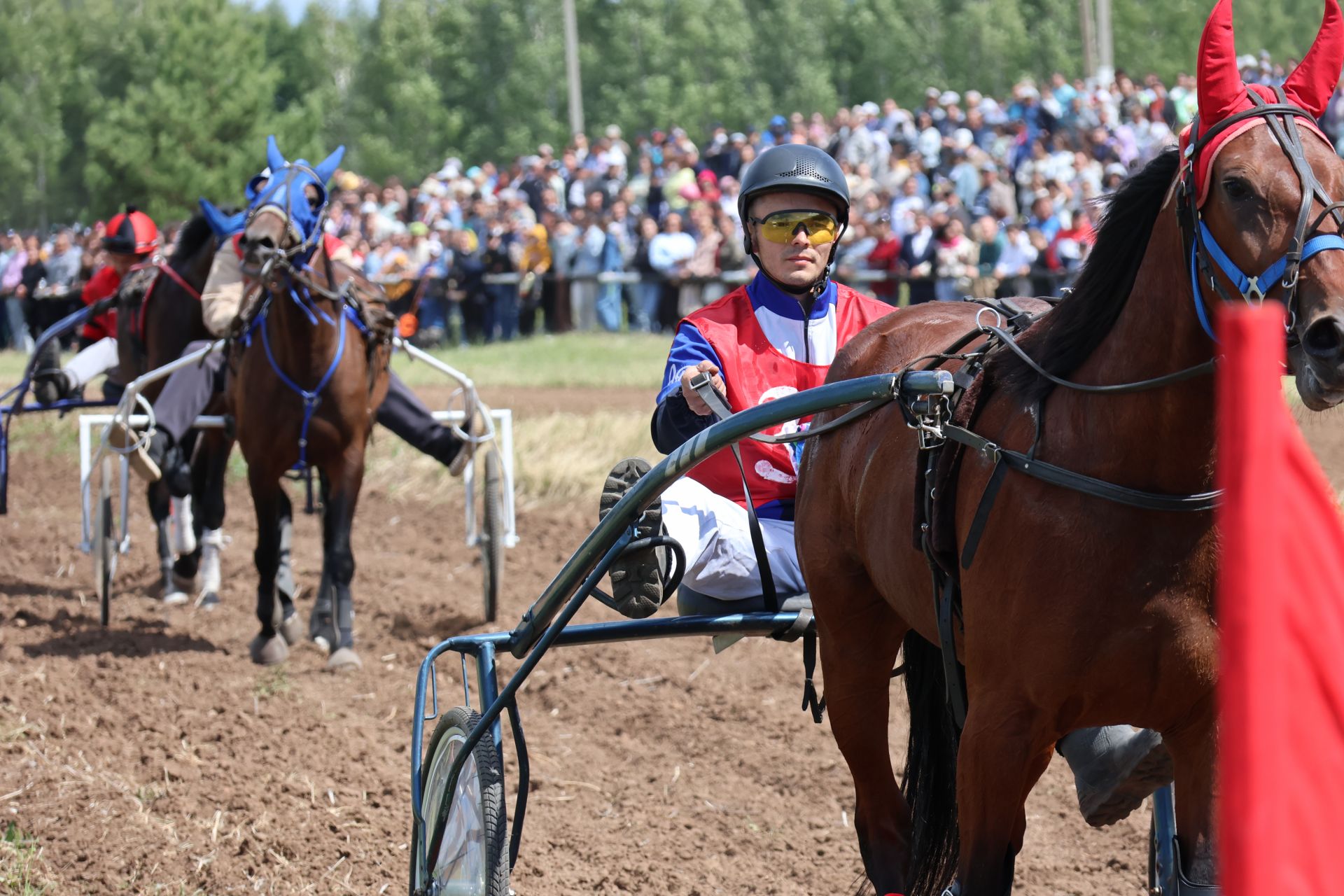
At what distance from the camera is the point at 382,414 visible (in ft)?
27.1

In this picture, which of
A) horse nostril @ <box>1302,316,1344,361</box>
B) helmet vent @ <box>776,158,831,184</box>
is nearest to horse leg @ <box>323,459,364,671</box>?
helmet vent @ <box>776,158,831,184</box>

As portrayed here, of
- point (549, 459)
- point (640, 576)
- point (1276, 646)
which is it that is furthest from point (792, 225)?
point (549, 459)

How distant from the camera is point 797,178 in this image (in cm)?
424

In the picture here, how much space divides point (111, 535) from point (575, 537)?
9.75 feet

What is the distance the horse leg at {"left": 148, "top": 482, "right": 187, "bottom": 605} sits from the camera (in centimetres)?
877

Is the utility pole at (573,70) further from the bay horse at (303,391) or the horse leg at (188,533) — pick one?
the bay horse at (303,391)

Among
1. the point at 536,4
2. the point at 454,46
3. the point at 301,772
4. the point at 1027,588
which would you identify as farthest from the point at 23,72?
the point at 1027,588

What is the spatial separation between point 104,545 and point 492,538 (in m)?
1.93

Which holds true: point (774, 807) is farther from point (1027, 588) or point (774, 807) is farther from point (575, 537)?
point (575, 537)

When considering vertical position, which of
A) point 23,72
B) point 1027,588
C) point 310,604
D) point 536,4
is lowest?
point 310,604

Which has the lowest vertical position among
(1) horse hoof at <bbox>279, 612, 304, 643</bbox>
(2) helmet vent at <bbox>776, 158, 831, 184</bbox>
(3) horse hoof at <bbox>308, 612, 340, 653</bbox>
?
(1) horse hoof at <bbox>279, 612, 304, 643</bbox>

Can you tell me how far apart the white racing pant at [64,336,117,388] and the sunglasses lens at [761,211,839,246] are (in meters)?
6.61

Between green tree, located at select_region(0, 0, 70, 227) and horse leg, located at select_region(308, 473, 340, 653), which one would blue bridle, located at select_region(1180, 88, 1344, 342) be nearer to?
horse leg, located at select_region(308, 473, 340, 653)

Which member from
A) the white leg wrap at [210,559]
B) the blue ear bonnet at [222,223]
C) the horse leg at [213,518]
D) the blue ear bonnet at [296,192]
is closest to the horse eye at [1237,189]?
the blue ear bonnet at [296,192]
